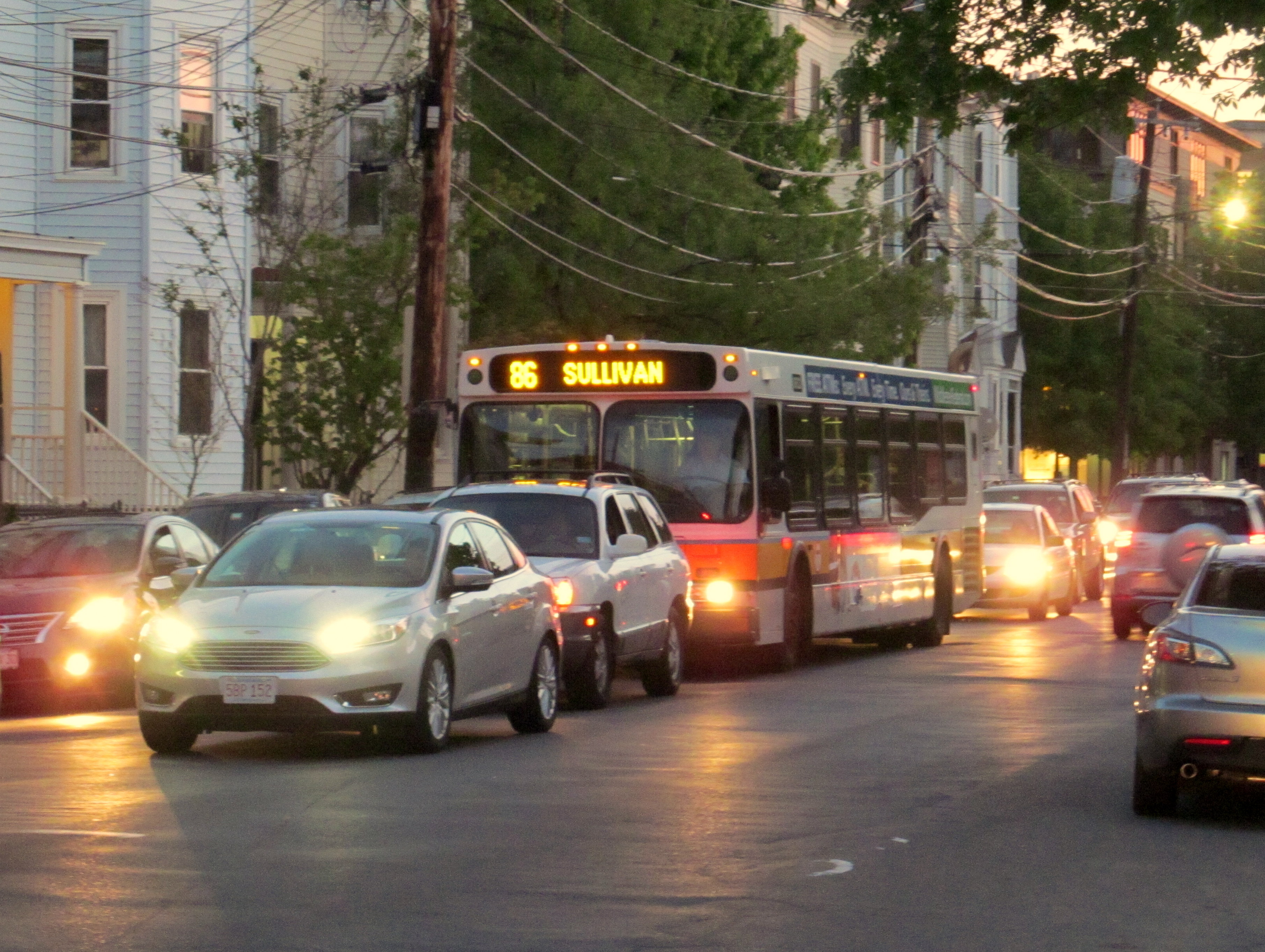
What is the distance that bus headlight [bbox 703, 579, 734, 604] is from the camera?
21.0m

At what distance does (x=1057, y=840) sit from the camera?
35.2ft

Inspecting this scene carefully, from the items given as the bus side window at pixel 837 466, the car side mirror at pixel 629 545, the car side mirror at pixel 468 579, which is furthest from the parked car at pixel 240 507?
the car side mirror at pixel 468 579

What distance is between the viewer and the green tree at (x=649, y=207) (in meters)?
36.0

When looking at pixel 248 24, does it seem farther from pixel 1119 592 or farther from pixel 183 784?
pixel 183 784

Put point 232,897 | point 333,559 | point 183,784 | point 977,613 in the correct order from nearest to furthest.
Answer: point 232,897 → point 183,784 → point 333,559 → point 977,613

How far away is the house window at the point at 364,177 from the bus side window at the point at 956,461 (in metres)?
11.2

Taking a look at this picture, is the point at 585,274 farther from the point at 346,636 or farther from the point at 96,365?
the point at 346,636

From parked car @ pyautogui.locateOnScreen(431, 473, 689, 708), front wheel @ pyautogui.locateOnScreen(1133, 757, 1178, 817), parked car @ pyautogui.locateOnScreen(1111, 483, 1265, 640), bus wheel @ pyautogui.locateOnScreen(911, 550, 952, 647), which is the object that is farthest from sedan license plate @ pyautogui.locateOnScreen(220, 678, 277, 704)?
parked car @ pyautogui.locateOnScreen(1111, 483, 1265, 640)

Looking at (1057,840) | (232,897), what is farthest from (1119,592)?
(232,897)

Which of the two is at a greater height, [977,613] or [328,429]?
[328,429]

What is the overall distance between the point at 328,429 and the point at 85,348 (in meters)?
3.66

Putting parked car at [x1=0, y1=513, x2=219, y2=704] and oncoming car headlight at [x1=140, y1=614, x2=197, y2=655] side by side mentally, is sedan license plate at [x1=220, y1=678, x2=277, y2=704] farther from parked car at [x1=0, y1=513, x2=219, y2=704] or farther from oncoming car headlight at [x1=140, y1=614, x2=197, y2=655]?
parked car at [x1=0, y1=513, x2=219, y2=704]

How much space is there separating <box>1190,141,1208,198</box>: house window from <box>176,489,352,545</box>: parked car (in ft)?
281

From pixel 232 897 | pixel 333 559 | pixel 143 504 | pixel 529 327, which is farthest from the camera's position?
pixel 529 327
